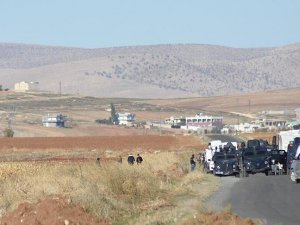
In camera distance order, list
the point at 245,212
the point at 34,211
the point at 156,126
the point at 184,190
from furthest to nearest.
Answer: the point at 156,126
the point at 184,190
the point at 245,212
the point at 34,211

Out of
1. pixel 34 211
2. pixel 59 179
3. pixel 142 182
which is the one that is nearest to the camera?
pixel 34 211

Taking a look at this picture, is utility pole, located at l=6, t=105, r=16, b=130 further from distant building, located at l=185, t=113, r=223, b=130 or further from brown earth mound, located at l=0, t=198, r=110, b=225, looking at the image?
brown earth mound, located at l=0, t=198, r=110, b=225

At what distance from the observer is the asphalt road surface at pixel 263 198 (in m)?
25.5

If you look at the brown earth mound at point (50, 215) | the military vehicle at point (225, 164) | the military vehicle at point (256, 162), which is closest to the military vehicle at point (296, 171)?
the military vehicle at point (256, 162)

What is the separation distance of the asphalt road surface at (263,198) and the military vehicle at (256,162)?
4.53 ft

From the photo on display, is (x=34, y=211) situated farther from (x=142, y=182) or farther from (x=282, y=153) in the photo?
(x=282, y=153)

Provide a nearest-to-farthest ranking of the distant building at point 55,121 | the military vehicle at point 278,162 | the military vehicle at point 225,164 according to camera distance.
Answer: the military vehicle at point 278,162, the military vehicle at point 225,164, the distant building at point 55,121

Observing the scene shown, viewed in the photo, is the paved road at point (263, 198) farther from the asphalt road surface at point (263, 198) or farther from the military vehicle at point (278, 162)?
the military vehicle at point (278, 162)

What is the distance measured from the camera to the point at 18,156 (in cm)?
7869

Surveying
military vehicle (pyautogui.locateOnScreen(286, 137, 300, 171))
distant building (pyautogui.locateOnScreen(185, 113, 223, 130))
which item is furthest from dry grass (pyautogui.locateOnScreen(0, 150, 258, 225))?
distant building (pyautogui.locateOnScreen(185, 113, 223, 130))

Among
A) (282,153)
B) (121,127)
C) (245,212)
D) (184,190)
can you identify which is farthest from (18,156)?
(121,127)

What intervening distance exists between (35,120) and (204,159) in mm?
129771

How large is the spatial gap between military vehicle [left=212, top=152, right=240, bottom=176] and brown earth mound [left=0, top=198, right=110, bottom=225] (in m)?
25.5

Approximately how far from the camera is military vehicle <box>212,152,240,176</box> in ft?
157
